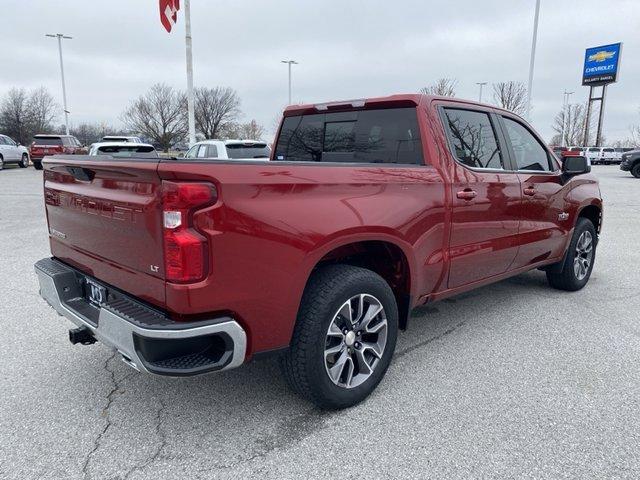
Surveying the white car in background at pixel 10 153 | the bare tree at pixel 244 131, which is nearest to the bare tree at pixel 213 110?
the bare tree at pixel 244 131

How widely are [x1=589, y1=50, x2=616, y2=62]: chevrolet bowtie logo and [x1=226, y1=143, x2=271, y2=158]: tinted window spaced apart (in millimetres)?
58738

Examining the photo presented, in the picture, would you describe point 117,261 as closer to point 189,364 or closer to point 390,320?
point 189,364

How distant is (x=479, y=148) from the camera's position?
12.4 feet

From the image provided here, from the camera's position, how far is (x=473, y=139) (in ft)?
12.3

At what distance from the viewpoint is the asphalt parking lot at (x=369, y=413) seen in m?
2.37

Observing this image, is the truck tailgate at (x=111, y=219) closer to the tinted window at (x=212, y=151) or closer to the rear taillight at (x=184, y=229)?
the rear taillight at (x=184, y=229)

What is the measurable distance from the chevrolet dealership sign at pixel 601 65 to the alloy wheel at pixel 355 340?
65158mm

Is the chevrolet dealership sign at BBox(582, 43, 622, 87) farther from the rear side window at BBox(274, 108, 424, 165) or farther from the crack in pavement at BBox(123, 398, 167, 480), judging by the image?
the crack in pavement at BBox(123, 398, 167, 480)

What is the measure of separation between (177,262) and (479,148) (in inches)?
104

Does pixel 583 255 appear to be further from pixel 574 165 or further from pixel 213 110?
pixel 213 110

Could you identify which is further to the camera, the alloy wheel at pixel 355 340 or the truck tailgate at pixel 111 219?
the alloy wheel at pixel 355 340

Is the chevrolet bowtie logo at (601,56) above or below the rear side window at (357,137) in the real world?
above

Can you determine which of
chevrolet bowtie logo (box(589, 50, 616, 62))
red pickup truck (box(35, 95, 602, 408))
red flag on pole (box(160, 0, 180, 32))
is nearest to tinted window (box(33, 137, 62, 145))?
red flag on pole (box(160, 0, 180, 32))

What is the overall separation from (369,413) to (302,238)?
1163 mm
